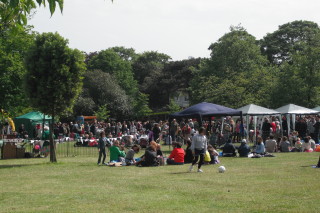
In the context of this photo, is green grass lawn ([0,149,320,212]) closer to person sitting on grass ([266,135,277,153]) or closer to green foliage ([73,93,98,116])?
person sitting on grass ([266,135,277,153])

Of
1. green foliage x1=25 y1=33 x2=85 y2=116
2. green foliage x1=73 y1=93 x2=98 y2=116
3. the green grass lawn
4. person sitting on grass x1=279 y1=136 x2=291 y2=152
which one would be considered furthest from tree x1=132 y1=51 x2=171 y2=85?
the green grass lawn

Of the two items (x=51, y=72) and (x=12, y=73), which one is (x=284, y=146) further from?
(x=12, y=73)

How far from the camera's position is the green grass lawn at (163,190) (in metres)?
8.84

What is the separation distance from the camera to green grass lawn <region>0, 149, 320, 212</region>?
8836 millimetres

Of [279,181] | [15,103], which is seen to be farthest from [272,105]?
[279,181]

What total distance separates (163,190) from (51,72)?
32.7 ft

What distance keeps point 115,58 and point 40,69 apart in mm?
67526

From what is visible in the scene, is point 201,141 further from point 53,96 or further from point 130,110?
point 130,110

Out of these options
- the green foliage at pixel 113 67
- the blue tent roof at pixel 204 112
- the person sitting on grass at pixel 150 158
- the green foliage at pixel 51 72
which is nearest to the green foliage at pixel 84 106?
the green foliage at pixel 113 67

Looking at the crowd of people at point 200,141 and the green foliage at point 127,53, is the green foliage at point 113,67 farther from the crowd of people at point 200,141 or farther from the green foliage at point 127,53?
the crowd of people at point 200,141

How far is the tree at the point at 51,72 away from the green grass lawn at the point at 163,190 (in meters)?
3.81

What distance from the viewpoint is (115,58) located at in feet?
283

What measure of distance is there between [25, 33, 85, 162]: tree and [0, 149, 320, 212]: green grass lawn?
381cm

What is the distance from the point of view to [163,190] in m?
11.0
